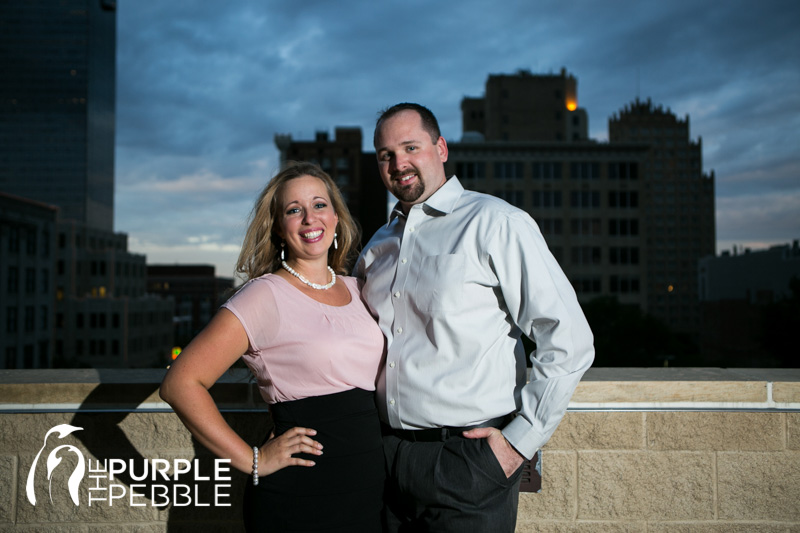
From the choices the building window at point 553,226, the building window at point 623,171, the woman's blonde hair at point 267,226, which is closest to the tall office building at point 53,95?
the building window at point 553,226

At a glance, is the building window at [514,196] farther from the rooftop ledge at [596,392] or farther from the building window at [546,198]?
the rooftop ledge at [596,392]

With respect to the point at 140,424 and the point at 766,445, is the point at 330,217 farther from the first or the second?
the point at 766,445

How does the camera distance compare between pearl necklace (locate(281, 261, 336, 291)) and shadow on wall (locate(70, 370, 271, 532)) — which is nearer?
pearl necklace (locate(281, 261, 336, 291))

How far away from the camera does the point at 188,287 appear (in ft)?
423

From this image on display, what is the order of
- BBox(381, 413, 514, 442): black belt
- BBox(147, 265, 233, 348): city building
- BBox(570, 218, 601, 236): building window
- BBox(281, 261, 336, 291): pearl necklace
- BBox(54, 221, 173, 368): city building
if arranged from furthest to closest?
BBox(147, 265, 233, 348): city building → BBox(54, 221, 173, 368): city building → BBox(570, 218, 601, 236): building window → BBox(281, 261, 336, 291): pearl necklace → BBox(381, 413, 514, 442): black belt

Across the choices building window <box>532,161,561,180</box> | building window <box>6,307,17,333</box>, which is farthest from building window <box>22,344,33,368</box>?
building window <box>532,161,561,180</box>

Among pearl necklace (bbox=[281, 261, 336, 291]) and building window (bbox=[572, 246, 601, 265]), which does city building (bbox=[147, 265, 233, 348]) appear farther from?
pearl necklace (bbox=[281, 261, 336, 291])

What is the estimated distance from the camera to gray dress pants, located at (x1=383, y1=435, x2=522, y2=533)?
1762 millimetres

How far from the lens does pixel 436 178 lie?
7.09 ft

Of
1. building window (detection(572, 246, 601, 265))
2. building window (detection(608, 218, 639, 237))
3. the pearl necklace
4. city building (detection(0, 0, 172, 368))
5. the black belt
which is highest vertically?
city building (detection(0, 0, 172, 368))

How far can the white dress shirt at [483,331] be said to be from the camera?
179cm

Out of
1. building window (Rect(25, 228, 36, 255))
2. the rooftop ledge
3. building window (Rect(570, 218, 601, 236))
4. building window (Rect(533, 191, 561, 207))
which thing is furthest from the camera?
building window (Rect(570, 218, 601, 236))

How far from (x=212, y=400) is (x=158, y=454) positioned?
906mm

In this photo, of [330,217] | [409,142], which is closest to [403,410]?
[330,217]
